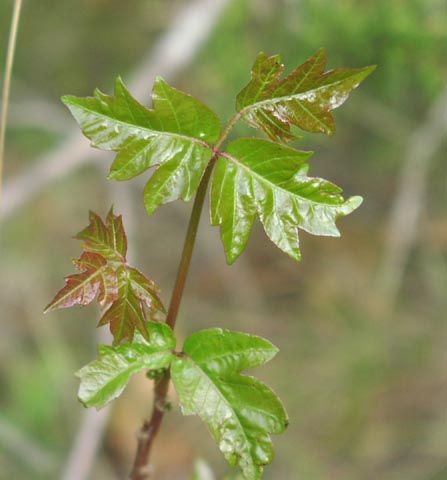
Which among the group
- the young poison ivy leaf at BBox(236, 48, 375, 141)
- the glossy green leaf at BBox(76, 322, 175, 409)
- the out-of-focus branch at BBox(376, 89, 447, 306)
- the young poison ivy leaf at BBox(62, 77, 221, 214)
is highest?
the out-of-focus branch at BBox(376, 89, 447, 306)

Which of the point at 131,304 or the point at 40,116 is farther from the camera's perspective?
the point at 40,116

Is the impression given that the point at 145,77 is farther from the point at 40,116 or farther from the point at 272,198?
the point at 272,198

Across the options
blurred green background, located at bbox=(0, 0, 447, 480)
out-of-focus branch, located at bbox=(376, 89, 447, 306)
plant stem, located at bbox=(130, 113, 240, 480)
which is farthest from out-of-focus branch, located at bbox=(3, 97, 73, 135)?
plant stem, located at bbox=(130, 113, 240, 480)

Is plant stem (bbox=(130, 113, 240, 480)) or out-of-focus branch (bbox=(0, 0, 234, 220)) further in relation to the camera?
out-of-focus branch (bbox=(0, 0, 234, 220))

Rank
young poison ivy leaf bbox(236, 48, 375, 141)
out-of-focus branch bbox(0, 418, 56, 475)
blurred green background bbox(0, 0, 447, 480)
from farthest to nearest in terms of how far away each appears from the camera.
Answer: blurred green background bbox(0, 0, 447, 480) → out-of-focus branch bbox(0, 418, 56, 475) → young poison ivy leaf bbox(236, 48, 375, 141)

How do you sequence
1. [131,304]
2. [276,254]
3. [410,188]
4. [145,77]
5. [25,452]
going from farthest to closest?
[276,254], [410,188], [145,77], [25,452], [131,304]

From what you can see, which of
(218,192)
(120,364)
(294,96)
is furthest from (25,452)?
(294,96)

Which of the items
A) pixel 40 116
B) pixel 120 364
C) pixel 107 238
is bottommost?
pixel 120 364

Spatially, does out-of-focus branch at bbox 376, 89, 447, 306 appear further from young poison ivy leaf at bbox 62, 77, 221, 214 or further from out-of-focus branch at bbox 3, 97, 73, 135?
young poison ivy leaf at bbox 62, 77, 221, 214

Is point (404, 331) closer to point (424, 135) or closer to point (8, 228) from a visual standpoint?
point (424, 135)
